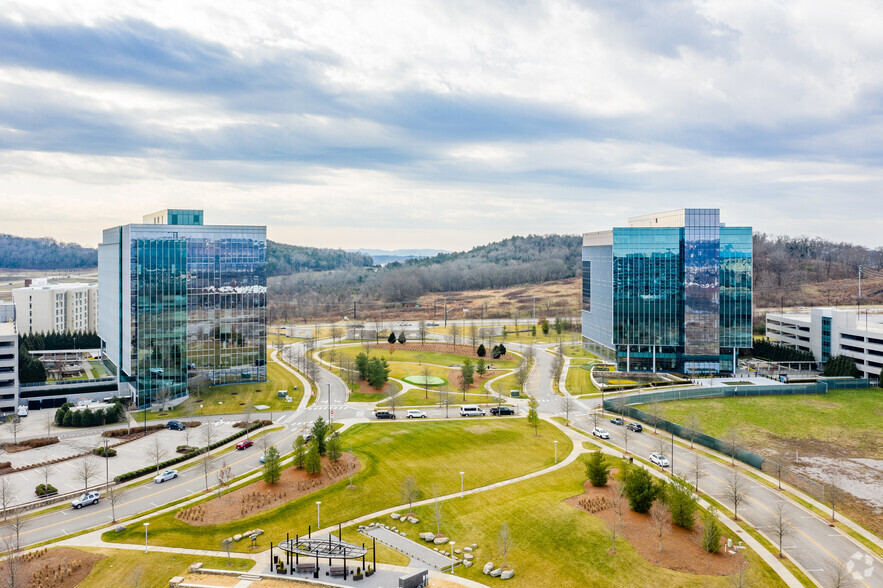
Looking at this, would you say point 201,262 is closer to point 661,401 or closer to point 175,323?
point 175,323

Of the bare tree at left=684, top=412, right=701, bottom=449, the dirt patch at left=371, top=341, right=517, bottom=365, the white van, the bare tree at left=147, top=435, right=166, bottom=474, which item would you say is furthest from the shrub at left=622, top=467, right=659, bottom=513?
the dirt patch at left=371, top=341, right=517, bottom=365

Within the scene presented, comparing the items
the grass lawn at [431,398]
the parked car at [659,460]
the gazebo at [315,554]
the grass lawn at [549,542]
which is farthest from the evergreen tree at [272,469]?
the parked car at [659,460]

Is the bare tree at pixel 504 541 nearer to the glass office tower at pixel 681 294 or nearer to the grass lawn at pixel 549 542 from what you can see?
the grass lawn at pixel 549 542

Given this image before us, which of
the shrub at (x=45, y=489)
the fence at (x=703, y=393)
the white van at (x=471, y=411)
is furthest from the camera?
the white van at (x=471, y=411)

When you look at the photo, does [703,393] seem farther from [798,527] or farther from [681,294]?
[798,527]

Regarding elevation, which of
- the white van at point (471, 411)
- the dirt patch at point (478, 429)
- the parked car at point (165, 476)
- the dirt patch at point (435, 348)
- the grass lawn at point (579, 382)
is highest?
the dirt patch at point (435, 348)

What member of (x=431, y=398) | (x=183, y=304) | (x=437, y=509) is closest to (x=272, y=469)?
(x=437, y=509)
